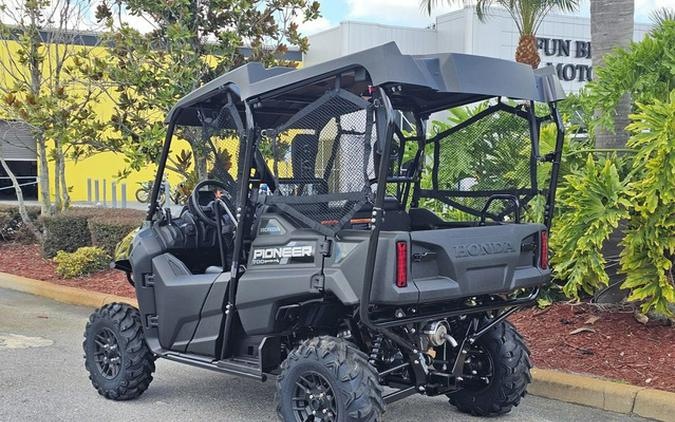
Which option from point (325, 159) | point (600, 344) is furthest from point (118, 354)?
point (600, 344)

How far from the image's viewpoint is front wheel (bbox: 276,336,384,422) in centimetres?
434

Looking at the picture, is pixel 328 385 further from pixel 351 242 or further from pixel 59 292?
pixel 59 292

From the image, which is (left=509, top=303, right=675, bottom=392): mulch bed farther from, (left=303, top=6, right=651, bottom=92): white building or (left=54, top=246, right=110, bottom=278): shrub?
(left=303, top=6, right=651, bottom=92): white building

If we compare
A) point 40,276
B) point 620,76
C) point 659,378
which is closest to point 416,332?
point 659,378

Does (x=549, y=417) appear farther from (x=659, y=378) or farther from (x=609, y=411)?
(x=659, y=378)

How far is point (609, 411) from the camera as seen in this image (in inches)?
227

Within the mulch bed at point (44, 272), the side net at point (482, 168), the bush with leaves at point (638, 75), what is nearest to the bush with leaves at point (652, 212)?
the bush with leaves at point (638, 75)

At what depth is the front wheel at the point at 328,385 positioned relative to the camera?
14.3ft

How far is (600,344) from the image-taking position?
6574 millimetres

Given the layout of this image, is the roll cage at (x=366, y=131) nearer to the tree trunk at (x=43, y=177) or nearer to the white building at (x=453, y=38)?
the tree trunk at (x=43, y=177)

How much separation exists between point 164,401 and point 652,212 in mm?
3862

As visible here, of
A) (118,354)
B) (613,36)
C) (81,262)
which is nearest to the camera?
(118,354)

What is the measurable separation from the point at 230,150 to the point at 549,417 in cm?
282

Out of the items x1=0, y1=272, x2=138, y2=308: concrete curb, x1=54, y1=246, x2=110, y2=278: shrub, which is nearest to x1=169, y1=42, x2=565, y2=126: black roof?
x1=0, y1=272, x2=138, y2=308: concrete curb
